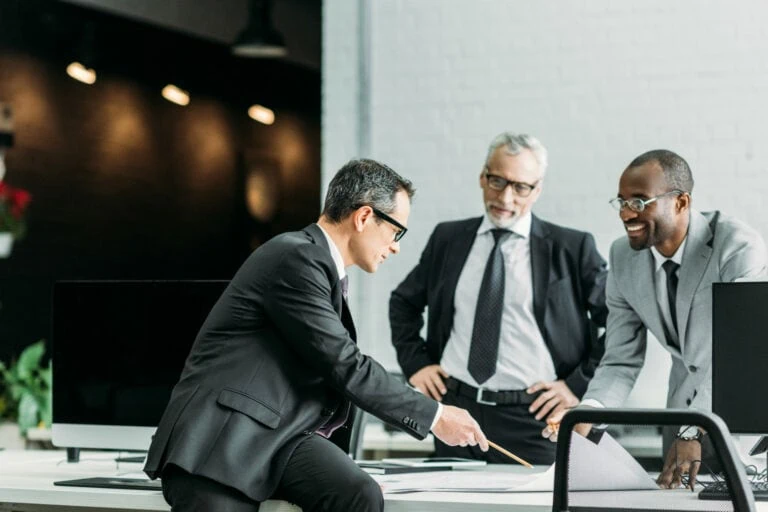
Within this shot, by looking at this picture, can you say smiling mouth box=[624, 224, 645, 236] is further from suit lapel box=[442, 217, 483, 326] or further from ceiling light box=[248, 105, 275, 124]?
ceiling light box=[248, 105, 275, 124]

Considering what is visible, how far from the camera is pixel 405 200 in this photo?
2.65 metres

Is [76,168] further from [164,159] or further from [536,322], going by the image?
[536,322]

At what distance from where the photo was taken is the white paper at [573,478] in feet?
7.07

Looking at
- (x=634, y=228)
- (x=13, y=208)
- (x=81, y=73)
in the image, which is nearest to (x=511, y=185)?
(x=634, y=228)

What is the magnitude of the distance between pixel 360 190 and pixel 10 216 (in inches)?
140

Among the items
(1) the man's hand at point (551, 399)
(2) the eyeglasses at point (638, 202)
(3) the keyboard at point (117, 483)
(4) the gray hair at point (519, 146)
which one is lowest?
(3) the keyboard at point (117, 483)

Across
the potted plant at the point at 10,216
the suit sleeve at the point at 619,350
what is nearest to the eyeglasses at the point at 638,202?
the suit sleeve at the point at 619,350

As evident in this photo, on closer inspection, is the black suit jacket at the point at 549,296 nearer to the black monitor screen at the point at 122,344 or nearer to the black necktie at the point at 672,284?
the black necktie at the point at 672,284

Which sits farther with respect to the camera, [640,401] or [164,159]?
[164,159]

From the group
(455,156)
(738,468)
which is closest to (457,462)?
(738,468)

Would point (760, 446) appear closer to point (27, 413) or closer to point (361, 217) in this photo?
point (361, 217)

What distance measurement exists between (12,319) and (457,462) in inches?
128

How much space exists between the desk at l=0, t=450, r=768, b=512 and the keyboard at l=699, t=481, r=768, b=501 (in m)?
0.03

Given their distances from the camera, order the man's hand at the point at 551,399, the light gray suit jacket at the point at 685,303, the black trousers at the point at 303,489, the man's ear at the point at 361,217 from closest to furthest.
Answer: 1. the black trousers at the point at 303,489
2. the man's ear at the point at 361,217
3. the light gray suit jacket at the point at 685,303
4. the man's hand at the point at 551,399
